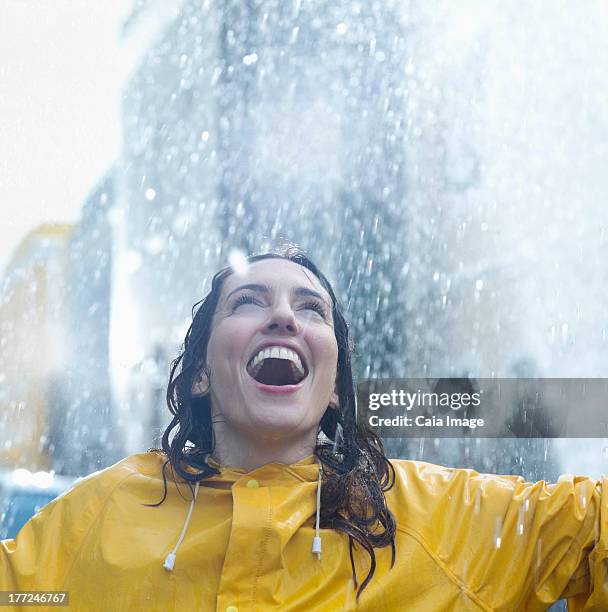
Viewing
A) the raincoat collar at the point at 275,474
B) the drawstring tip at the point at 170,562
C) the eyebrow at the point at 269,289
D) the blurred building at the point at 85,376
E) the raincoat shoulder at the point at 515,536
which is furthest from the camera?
the blurred building at the point at 85,376

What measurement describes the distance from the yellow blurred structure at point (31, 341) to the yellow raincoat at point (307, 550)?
2.44 meters

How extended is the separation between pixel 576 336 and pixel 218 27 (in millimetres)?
3959

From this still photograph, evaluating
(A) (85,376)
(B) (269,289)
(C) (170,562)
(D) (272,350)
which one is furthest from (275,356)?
(A) (85,376)

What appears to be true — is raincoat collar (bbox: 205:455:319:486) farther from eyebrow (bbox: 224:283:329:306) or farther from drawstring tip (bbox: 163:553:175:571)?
eyebrow (bbox: 224:283:329:306)

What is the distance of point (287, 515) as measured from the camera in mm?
1667

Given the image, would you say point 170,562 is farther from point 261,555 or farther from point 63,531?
point 63,531

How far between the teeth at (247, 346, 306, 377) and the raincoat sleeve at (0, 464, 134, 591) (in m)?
0.38

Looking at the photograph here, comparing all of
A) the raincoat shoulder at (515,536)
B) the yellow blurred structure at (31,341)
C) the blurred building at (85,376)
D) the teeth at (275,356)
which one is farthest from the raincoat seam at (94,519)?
the blurred building at (85,376)

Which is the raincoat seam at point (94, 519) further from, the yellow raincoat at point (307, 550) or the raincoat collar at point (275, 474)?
the raincoat collar at point (275, 474)

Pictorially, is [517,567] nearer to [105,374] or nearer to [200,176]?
[105,374]

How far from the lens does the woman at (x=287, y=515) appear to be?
1.58 m

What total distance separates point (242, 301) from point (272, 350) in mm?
176

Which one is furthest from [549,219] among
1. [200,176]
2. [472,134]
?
[200,176]

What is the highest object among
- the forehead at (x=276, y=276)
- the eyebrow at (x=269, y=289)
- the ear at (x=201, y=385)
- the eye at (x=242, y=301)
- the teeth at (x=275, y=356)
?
the forehead at (x=276, y=276)
